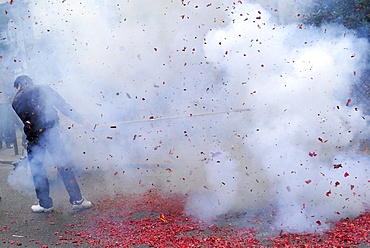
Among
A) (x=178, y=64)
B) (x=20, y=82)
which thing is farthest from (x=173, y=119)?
(x=20, y=82)

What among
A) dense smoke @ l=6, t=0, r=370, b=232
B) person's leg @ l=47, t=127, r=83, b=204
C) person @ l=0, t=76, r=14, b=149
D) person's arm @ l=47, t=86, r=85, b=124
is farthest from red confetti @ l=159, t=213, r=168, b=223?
person @ l=0, t=76, r=14, b=149

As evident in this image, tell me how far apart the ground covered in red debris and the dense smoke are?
22 centimetres

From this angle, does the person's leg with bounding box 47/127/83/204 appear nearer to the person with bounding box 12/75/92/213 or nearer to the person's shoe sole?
the person with bounding box 12/75/92/213

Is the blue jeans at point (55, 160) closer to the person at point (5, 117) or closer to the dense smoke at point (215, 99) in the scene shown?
the dense smoke at point (215, 99)

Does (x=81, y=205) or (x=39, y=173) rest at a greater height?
(x=39, y=173)

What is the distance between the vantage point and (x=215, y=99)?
701 cm

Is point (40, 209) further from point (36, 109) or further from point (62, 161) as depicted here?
point (36, 109)

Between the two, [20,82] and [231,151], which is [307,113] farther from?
[20,82]

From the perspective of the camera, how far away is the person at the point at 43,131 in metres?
5.90

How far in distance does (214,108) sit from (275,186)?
7.09ft

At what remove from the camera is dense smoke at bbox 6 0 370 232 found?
16.4ft

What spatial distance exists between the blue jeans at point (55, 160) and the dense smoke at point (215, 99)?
1.68 ft

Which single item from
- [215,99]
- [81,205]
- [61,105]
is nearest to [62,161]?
[81,205]

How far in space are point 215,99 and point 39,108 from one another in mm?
2523
